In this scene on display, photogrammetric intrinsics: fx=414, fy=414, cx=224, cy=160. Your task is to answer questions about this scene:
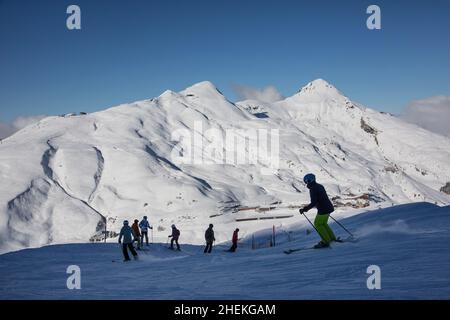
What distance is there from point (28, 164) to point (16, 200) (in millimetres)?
13804

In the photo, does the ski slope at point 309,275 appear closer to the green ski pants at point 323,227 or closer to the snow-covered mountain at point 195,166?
the green ski pants at point 323,227

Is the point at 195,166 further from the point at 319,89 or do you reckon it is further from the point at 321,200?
the point at 319,89

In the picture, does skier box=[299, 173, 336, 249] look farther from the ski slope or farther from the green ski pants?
the ski slope

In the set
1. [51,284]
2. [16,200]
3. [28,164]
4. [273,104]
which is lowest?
[51,284]

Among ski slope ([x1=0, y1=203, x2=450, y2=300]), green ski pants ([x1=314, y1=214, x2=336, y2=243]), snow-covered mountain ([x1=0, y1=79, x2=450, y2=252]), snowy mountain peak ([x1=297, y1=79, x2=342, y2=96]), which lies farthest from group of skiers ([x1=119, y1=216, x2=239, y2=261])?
snowy mountain peak ([x1=297, y1=79, x2=342, y2=96])

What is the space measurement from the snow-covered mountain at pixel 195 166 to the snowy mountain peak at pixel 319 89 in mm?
7518

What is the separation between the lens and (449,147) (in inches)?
5084

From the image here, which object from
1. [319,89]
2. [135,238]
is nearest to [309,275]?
[135,238]

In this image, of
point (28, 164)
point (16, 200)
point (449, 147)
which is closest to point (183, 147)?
point (28, 164)

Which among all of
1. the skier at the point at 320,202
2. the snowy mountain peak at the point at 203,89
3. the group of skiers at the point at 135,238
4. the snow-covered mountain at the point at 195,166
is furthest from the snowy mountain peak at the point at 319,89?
the skier at the point at 320,202

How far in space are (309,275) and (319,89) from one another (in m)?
159

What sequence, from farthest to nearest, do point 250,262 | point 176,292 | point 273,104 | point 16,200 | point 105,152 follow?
1. point 273,104
2. point 105,152
3. point 16,200
4. point 250,262
5. point 176,292
